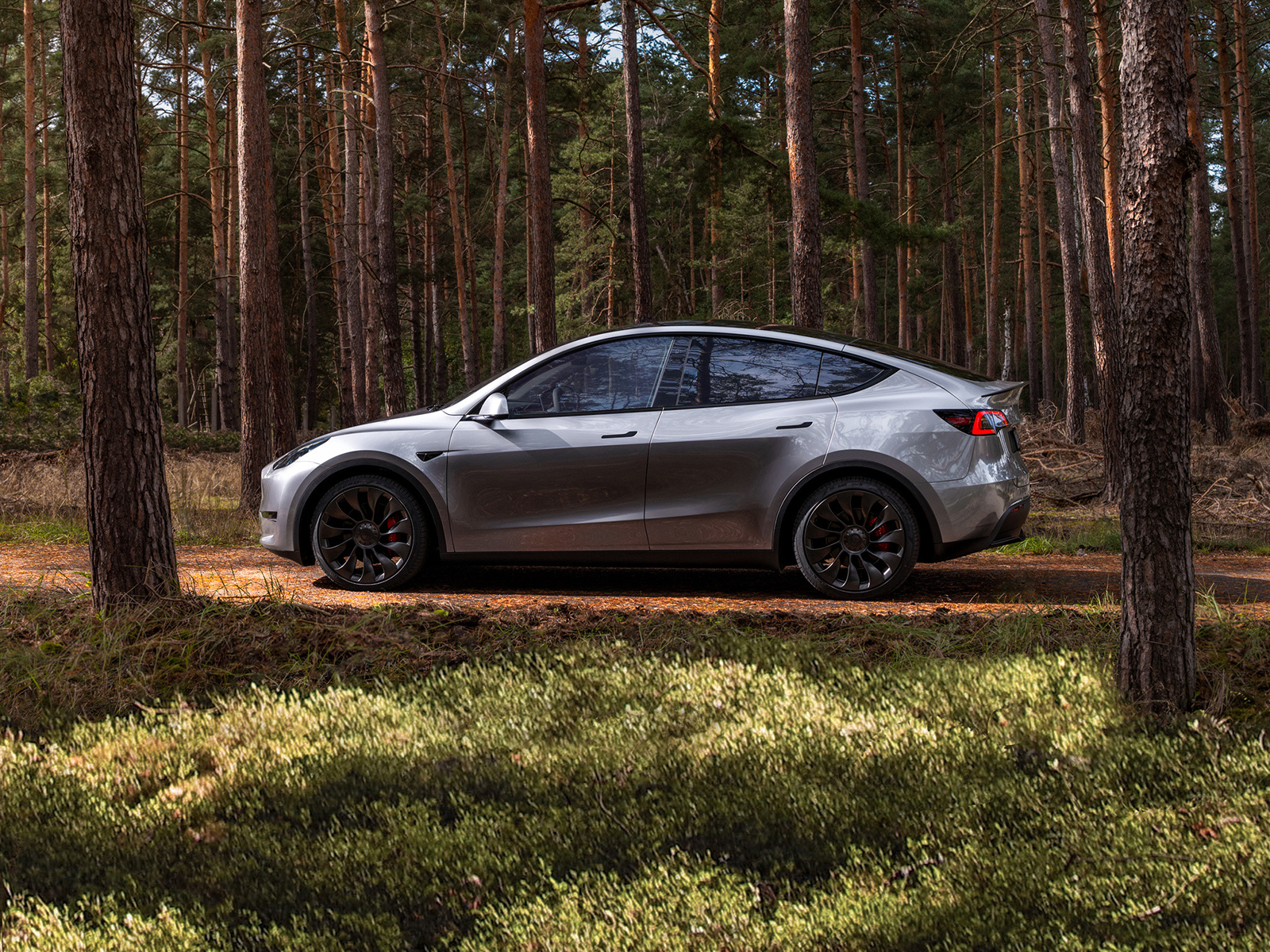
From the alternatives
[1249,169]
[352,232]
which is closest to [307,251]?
[352,232]

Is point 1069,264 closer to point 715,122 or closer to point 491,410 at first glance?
point 715,122

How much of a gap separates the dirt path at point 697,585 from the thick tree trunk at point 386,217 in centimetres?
969

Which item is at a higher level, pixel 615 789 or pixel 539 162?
pixel 539 162

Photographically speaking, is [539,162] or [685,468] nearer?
[685,468]

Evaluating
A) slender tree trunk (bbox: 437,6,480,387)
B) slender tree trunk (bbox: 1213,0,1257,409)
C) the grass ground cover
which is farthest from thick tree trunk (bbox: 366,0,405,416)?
slender tree trunk (bbox: 1213,0,1257,409)

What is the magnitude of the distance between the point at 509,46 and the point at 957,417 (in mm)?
28182

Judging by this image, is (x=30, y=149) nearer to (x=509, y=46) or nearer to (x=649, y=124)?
(x=509, y=46)

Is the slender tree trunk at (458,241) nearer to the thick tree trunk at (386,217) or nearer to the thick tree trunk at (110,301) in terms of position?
the thick tree trunk at (386,217)

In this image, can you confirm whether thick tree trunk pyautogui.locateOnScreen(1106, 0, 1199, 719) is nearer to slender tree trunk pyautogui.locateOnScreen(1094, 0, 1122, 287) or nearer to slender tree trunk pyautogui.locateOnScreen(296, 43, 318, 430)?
slender tree trunk pyautogui.locateOnScreen(1094, 0, 1122, 287)

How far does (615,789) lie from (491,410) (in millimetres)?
3682

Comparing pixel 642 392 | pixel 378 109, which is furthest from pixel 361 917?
pixel 378 109

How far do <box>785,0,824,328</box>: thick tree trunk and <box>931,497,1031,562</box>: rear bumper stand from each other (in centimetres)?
511

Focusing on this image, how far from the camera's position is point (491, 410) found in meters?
6.90

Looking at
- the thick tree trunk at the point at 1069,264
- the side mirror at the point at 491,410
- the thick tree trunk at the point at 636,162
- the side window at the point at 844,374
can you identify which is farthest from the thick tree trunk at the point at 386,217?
the side window at the point at 844,374
